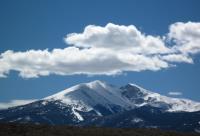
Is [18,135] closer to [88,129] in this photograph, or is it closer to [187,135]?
[88,129]

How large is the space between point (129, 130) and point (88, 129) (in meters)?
6.25

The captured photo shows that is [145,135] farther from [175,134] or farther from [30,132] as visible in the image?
[30,132]

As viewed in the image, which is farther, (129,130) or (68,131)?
(129,130)

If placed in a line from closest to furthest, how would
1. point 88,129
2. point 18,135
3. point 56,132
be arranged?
point 18,135 → point 56,132 → point 88,129

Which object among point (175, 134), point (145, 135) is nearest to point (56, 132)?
point (145, 135)

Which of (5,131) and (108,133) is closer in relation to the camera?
(5,131)

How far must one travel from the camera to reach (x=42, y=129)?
58.3 metres

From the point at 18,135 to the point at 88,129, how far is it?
11332mm

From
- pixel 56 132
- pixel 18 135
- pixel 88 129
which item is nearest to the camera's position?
pixel 18 135

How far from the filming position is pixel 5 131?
55031 mm

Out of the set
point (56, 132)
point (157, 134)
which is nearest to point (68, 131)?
point (56, 132)

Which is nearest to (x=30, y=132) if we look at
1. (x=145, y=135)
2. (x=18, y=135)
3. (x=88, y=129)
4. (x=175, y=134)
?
(x=18, y=135)

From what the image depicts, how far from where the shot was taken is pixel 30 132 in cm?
5534

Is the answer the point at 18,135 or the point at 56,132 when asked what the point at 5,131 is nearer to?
the point at 18,135
